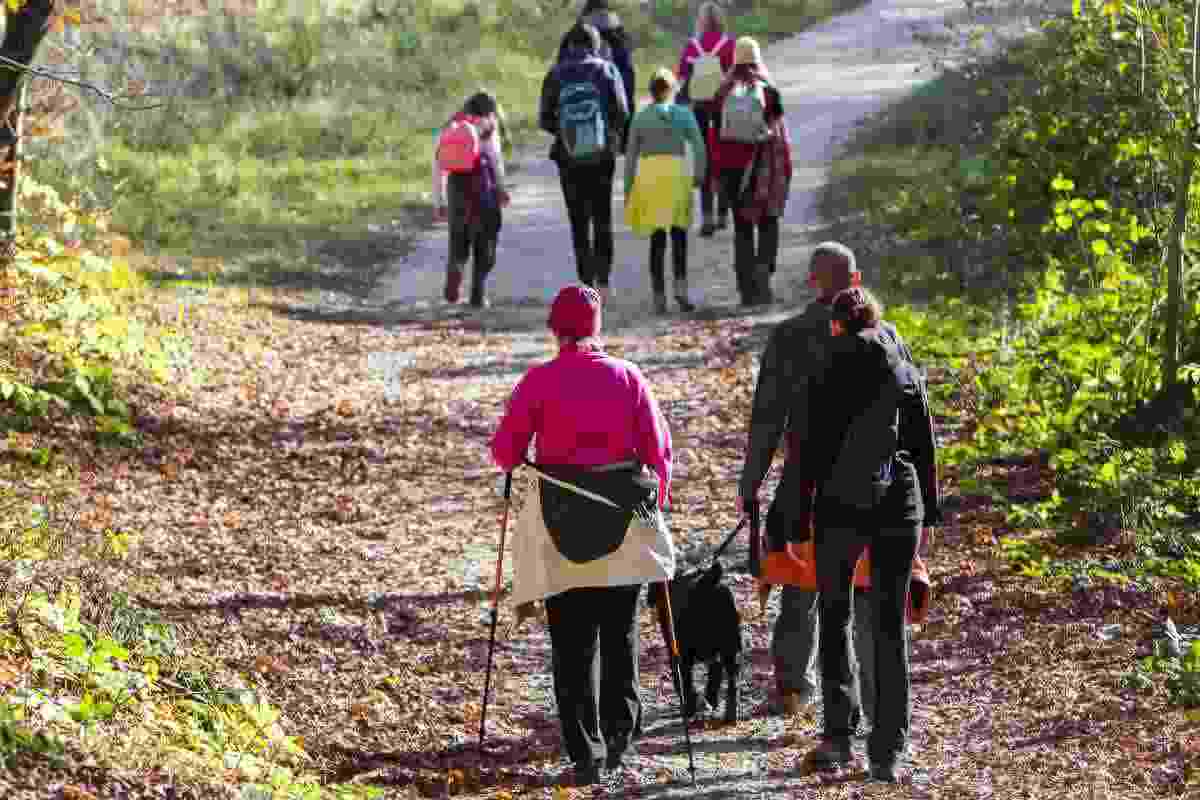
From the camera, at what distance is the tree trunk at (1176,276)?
10.4 meters

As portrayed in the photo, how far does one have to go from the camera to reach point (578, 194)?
15.5 meters

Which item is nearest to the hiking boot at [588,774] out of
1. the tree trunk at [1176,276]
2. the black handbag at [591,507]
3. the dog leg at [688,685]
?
the dog leg at [688,685]

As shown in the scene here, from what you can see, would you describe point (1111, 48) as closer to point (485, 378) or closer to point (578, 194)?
point (578, 194)

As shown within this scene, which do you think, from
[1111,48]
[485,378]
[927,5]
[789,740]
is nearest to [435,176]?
[485,378]

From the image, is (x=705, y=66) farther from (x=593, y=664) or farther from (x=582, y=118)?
(x=593, y=664)

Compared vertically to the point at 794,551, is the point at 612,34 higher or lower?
higher

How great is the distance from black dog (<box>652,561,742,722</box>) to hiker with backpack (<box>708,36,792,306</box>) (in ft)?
26.0

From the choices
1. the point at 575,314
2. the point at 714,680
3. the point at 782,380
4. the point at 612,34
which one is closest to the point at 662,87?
the point at 612,34

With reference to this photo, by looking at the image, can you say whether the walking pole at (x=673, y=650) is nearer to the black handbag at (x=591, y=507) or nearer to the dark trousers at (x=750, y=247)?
the black handbag at (x=591, y=507)

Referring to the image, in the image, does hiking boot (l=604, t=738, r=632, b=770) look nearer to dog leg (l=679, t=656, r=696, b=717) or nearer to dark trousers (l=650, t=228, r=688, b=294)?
dog leg (l=679, t=656, r=696, b=717)

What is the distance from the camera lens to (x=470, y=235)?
1625 cm

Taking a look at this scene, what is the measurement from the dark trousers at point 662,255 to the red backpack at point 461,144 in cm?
173

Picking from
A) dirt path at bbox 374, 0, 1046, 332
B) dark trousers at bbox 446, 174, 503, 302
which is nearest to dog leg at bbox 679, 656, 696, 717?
dirt path at bbox 374, 0, 1046, 332

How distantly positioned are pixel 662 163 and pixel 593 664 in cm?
857
